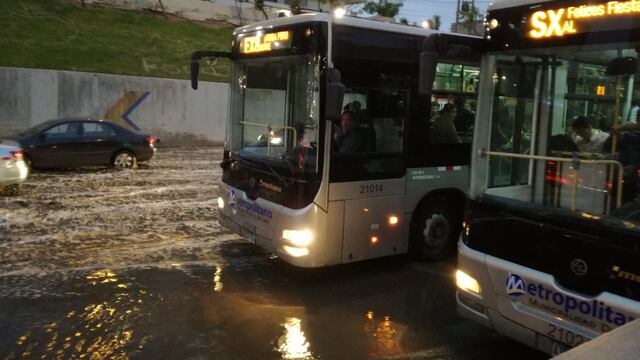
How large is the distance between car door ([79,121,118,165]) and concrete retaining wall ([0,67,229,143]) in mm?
7340

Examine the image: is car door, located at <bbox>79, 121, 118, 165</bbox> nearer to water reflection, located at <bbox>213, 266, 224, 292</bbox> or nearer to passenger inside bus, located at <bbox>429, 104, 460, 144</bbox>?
water reflection, located at <bbox>213, 266, 224, 292</bbox>

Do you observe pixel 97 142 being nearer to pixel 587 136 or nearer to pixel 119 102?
pixel 119 102

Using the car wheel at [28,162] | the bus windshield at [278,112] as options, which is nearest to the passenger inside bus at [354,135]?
the bus windshield at [278,112]

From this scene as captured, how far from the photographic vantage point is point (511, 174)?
461 centimetres

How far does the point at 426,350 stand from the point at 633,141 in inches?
96.0

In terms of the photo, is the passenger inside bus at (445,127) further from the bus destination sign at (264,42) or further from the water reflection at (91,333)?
the water reflection at (91,333)

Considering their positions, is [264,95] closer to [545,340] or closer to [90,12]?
[545,340]

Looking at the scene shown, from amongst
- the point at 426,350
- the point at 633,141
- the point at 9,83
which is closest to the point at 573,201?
the point at 633,141

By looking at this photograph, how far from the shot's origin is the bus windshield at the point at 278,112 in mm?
6379

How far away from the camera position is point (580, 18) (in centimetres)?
408

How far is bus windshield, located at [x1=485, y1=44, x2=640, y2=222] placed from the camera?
3.87 metres

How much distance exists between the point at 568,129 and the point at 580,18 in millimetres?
807

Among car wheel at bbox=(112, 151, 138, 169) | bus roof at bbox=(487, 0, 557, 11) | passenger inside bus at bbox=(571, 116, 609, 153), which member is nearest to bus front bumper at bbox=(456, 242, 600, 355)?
passenger inside bus at bbox=(571, 116, 609, 153)

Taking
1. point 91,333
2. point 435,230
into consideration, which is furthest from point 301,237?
point 91,333
